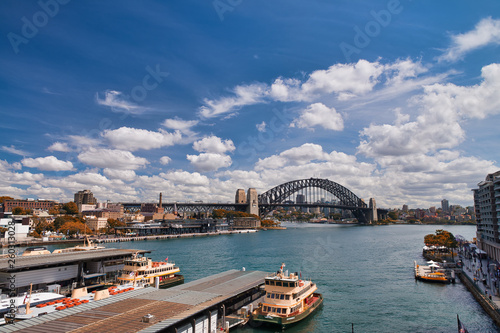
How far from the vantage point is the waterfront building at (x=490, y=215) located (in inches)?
1604

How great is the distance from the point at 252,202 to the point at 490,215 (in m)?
138

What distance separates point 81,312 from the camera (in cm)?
1431

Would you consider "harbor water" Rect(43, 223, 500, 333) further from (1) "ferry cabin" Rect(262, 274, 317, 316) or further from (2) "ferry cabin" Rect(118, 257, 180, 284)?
(2) "ferry cabin" Rect(118, 257, 180, 284)

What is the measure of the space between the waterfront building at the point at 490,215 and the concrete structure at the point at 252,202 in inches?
5112

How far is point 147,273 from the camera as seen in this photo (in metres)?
31.1

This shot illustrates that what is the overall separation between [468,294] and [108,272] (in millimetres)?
34673

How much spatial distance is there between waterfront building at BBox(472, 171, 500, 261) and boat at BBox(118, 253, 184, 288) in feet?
132

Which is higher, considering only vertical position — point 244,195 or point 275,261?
point 244,195

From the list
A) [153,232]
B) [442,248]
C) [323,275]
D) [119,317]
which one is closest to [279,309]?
[119,317]

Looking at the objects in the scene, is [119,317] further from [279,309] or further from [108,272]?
[108,272]

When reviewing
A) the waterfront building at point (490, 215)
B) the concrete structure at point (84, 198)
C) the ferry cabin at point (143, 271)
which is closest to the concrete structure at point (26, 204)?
the concrete structure at point (84, 198)

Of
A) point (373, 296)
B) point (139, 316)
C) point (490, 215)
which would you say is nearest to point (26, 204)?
point (373, 296)

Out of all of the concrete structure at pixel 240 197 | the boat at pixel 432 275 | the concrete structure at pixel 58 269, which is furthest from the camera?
the concrete structure at pixel 240 197

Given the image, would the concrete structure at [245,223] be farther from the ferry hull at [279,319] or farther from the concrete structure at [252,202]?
the ferry hull at [279,319]
